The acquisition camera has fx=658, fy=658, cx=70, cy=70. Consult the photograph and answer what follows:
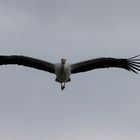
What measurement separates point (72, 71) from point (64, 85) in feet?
3.28

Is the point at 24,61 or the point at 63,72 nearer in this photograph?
the point at 63,72

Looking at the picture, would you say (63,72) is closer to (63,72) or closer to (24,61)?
(63,72)

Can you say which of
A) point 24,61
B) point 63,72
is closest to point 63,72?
point 63,72

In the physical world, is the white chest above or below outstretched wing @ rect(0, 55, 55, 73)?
below

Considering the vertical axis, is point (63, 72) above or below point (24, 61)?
below

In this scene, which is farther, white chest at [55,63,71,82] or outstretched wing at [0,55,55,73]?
outstretched wing at [0,55,55,73]

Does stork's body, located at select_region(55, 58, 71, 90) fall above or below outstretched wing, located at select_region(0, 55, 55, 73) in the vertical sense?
below

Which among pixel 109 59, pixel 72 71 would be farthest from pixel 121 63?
pixel 72 71

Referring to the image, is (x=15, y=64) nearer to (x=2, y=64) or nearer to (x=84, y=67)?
(x=2, y=64)

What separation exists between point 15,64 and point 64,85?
334cm

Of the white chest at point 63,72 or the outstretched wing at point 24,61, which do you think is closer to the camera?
the white chest at point 63,72

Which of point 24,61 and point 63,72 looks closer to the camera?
point 63,72

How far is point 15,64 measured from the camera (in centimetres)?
3681

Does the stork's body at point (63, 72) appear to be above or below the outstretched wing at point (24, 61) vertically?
below
